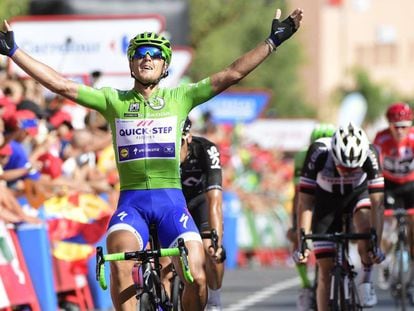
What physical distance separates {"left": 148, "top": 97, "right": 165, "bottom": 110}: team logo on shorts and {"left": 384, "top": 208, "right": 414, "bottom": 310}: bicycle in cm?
649

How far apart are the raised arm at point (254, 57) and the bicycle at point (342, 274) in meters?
2.26

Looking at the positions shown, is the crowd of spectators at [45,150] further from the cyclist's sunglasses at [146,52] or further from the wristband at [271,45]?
the wristband at [271,45]

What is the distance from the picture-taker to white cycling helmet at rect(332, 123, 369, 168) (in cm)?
1225

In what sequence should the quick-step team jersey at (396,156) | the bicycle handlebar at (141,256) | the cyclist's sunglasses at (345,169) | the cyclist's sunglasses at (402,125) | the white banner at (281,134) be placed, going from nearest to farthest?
the bicycle handlebar at (141,256) → the cyclist's sunglasses at (345,169) → the cyclist's sunglasses at (402,125) → the quick-step team jersey at (396,156) → the white banner at (281,134)

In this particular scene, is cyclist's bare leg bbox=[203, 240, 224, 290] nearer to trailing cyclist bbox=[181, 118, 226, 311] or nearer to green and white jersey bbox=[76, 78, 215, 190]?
trailing cyclist bbox=[181, 118, 226, 311]

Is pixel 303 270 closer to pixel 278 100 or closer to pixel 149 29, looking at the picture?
pixel 149 29

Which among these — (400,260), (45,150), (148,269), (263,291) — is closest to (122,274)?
(148,269)

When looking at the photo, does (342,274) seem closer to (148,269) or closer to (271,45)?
(271,45)

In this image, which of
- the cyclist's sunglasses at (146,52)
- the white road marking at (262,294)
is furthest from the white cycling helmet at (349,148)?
the white road marking at (262,294)

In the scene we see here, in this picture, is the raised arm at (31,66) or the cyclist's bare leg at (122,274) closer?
the cyclist's bare leg at (122,274)

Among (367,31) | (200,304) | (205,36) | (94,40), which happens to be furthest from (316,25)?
(200,304)

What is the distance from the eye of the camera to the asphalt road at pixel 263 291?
17.4 meters

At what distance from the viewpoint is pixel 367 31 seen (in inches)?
5022

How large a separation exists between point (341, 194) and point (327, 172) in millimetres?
320
